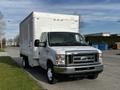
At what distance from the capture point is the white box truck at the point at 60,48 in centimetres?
1028

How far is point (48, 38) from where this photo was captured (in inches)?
467

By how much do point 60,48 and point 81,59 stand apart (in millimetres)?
949

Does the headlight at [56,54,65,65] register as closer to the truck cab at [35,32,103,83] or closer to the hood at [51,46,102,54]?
the truck cab at [35,32,103,83]

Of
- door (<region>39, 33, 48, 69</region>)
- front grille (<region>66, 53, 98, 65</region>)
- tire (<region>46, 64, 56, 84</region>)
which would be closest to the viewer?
front grille (<region>66, 53, 98, 65</region>)

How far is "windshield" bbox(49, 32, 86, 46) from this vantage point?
1158 centimetres

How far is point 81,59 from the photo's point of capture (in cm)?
1039

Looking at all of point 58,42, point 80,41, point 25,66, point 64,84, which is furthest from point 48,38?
point 25,66

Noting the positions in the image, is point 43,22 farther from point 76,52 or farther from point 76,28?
point 76,52

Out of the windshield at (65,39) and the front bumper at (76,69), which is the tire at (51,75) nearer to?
the front bumper at (76,69)

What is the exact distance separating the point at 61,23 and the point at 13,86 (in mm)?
4738

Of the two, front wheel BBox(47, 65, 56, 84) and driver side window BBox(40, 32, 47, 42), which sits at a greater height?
driver side window BBox(40, 32, 47, 42)

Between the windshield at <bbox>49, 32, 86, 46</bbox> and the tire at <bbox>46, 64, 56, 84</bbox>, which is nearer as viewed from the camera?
the tire at <bbox>46, 64, 56, 84</bbox>

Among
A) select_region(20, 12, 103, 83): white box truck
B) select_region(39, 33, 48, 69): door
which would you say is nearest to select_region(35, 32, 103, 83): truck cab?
select_region(20, 12, 103, 83): white box truck

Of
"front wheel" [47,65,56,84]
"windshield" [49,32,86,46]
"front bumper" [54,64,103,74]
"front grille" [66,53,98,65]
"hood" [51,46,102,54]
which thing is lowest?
"front wheel" [47,65,56,84]
